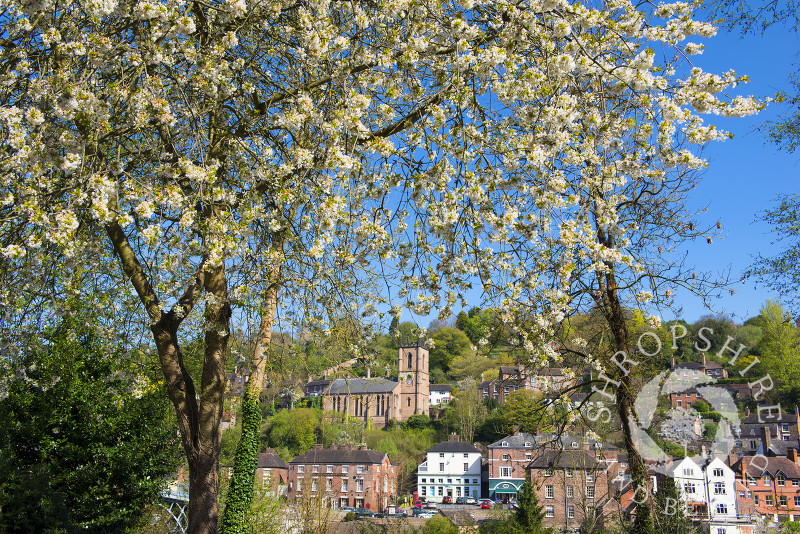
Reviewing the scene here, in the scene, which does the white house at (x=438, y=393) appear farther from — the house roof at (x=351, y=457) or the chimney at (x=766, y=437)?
the chimney at (x=766, y=437)

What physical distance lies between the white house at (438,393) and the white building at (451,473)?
26.2m

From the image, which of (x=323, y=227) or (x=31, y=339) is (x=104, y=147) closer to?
(x=31, y=339)

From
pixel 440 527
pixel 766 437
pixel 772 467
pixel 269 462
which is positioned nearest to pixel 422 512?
pixel 269 462

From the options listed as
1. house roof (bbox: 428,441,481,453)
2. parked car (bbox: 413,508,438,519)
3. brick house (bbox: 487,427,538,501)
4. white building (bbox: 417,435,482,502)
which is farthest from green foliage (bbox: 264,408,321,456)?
brick house (bbox: 487,427,538,501)

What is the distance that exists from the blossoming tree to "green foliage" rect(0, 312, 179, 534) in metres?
5.91

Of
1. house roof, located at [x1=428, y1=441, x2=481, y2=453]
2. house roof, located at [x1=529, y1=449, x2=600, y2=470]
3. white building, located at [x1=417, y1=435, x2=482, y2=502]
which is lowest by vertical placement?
white building, located at [x1=417, y1=435, x2=482, y2=502]

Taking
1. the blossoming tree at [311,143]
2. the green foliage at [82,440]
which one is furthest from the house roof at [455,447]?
the blossoming tree at [311,143]

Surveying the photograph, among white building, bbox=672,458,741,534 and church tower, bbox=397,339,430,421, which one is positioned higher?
church tower, bbox=397,339,430,421

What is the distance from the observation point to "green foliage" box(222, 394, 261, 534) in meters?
7.09

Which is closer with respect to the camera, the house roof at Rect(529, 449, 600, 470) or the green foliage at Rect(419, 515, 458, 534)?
the house roof at Rect(529, 449, 600, 470)

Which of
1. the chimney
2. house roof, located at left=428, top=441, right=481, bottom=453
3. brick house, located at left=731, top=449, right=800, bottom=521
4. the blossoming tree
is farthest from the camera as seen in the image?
house roof, located at left=428, top=441, right=481, bottom=453

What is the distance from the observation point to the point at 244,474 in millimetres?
7355

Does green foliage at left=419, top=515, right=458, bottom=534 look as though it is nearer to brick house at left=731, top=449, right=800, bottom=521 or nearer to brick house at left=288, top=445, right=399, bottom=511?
brick house at left=731, top=449, right=800, bottom=521

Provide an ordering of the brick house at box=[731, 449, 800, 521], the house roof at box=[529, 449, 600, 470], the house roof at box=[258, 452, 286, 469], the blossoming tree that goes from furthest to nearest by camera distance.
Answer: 1. the house roof at box=[258, 452, 286, 469]
2. the brick house at box=[731, 449, 800, 521]
3. the house roof at box=[529, 449, 600, 470]
4. the blossoming tree
